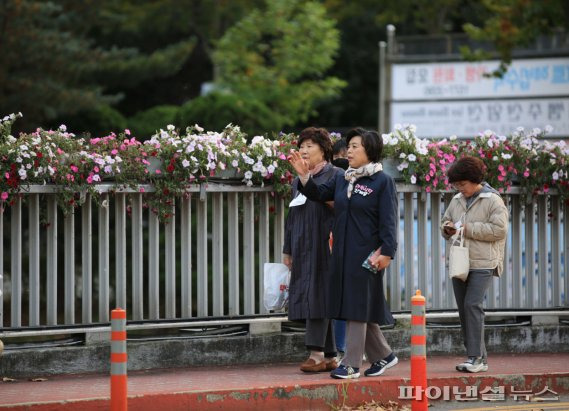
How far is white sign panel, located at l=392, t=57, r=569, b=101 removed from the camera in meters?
33.8

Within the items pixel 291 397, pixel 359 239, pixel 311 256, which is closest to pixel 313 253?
pixel 311 256

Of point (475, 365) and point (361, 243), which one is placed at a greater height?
point (361, 243)

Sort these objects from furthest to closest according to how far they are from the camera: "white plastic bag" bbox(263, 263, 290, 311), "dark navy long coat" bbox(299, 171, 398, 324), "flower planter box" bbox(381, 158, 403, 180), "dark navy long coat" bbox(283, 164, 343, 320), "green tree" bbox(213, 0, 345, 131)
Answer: "green tree" bbox(213, 0, 345, 131) → "flower planter box" bbox(381, 158, 403, 180) → "white plastic bag" bbox(263, 263, 290, 311) → "dark navy long coat" bbox(283, 164, 343, 320) → "dark navy long coat" bbox(299, 171, 398, 324)

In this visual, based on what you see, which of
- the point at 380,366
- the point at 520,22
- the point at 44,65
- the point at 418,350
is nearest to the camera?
the point at 418,350

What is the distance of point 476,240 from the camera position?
9578 mm

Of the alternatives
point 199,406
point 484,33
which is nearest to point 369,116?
point 484,33

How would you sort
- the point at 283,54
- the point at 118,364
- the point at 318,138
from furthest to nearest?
the point at 283,54
the point at 318,138
the point at 118,364

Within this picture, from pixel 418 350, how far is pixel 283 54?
29.7 meters

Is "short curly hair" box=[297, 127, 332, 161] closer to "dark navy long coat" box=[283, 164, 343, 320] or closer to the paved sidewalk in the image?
"dark navy long coat" box=[283, 164, 343, 320]

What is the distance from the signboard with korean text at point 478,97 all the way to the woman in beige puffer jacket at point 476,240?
2419 centimetres

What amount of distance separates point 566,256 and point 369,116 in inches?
1686

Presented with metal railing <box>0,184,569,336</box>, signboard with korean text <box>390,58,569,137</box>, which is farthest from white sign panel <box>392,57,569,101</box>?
metal railing <box>0,184,569,336</box>

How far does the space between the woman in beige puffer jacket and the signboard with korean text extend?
24.2 metres

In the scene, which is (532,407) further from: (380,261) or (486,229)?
(380,261)
